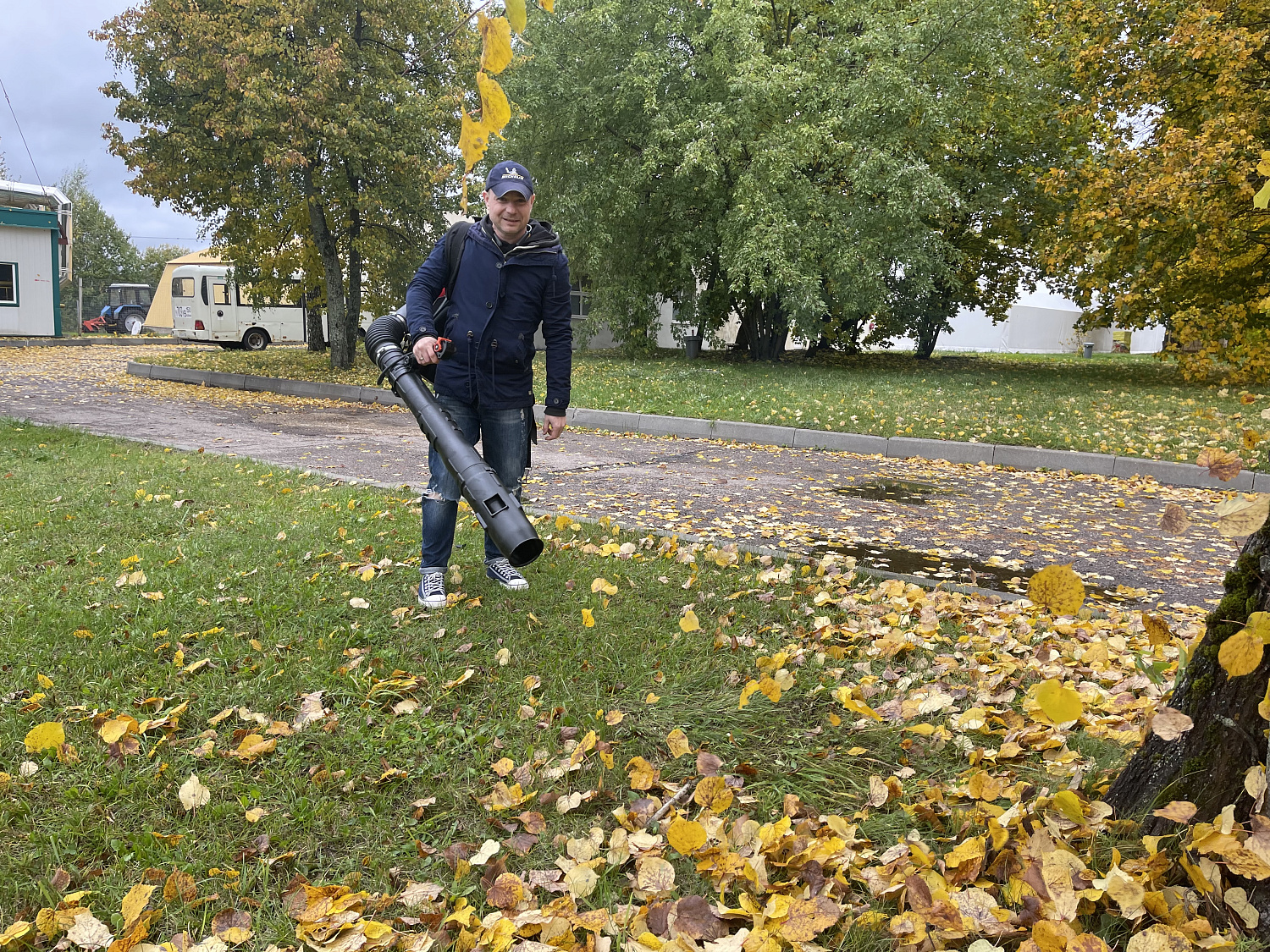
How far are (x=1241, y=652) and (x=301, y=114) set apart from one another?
15.4m

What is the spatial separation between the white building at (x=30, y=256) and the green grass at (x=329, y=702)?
2874cm

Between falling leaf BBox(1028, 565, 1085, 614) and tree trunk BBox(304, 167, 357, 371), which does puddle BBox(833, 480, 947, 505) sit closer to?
falling leaf BBox(1028, 565, 1085, 614)

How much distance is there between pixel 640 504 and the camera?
256 inches

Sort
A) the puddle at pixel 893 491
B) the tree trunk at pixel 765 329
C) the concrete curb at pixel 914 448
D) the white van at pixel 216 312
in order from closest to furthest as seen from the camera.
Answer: the puddle at pixel 893 491 < the concrete curb at pixel 914 448 < the tree trunk at pixel 765 329 < the white van at pixel 216 312

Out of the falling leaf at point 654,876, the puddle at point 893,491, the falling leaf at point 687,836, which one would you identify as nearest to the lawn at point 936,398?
the puddle at point 893,491

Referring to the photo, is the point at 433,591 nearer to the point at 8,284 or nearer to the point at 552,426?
the point at 552,426

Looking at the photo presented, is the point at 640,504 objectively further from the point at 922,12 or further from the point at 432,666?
the point at 922,12

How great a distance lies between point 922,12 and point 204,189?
14.6m

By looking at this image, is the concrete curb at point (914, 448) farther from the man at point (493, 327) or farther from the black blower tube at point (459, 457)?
the black blower tube at point (459, 457)

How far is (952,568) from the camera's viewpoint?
16.5 feet

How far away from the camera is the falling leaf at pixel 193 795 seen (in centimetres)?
238

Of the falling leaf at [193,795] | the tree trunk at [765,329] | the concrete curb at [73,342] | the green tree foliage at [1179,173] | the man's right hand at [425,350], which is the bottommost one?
the falling leaf at [193,795]

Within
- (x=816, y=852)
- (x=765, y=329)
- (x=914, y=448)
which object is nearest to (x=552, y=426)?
(x=816, y=852)

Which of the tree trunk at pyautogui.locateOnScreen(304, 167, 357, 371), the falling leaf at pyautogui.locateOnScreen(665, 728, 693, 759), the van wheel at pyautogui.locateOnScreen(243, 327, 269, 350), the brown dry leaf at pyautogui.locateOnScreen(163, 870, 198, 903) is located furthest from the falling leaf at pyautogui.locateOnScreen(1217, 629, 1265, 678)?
the van wheel at pyautogui.locateOnScreen(243, 327, 269, 350)
